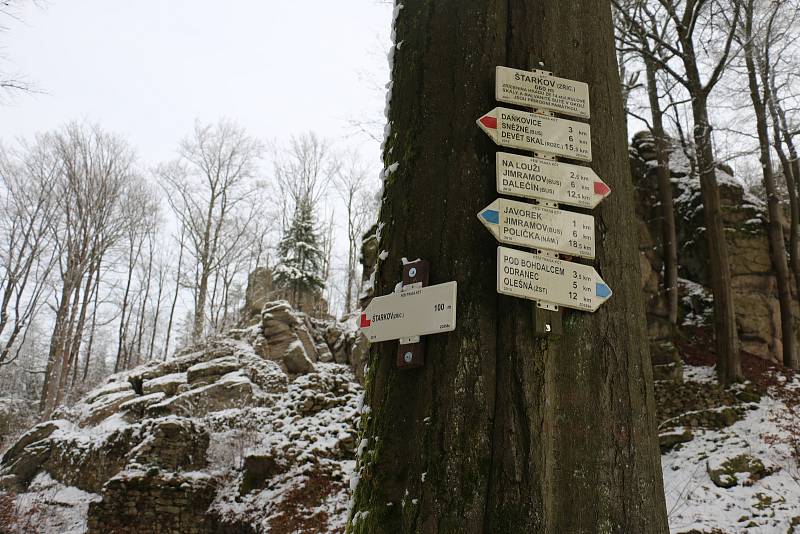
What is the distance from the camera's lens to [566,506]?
186cm

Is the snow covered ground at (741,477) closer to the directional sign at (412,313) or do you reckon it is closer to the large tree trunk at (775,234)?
the large tree trunk at (775,234)

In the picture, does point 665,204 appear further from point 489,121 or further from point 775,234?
point 489,121

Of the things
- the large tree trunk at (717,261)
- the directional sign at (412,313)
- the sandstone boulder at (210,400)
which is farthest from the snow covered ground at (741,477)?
the sandstone boulder at (210,400)

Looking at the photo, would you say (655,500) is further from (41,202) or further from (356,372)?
(41,202)

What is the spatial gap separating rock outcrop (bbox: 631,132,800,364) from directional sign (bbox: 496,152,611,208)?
39.7 ft

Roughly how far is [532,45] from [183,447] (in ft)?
39.0

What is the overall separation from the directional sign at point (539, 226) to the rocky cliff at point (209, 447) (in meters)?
9.05

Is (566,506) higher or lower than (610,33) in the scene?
lower

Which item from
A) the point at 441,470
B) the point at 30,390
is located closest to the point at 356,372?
the point at 441,470

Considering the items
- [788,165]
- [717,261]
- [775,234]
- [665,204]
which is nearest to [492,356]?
[717,261]

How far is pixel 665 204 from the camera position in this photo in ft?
51.2

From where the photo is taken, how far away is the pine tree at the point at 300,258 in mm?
26578

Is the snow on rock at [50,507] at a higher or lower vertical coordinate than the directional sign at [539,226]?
lower

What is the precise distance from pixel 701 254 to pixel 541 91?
1588cm
